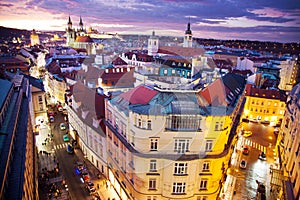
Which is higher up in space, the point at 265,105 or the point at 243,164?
the point at 265,105

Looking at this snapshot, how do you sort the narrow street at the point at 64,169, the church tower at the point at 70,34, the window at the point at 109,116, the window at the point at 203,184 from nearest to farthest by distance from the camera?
1. the window at the point at 203,184
2. the window at the point at 109,116
3. the narrow street at the point at 64,169
4. the church tower at the point at 70,34

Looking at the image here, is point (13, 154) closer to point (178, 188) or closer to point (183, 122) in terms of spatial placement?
point (183, 122)

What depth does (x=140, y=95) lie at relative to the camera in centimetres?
2727

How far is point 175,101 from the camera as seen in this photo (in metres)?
24.5

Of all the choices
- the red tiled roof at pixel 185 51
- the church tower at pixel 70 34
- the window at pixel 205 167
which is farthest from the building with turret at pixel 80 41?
the window at pixel 205 167

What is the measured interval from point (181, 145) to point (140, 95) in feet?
26.0

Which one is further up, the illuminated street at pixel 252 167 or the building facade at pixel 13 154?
the building facade at pixel 13 154

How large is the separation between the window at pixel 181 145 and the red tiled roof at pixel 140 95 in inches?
237

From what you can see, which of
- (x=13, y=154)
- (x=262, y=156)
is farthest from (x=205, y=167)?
(x=262, y=156)

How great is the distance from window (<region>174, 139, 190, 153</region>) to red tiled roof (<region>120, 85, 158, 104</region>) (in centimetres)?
602

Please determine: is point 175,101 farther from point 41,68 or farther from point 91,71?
point 41,68

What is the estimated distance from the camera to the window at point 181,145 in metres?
24.8

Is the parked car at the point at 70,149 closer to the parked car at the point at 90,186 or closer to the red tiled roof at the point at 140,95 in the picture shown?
the parked car at the point at 90,186

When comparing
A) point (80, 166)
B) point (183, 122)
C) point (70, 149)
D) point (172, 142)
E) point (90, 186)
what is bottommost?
point (90, 186)
